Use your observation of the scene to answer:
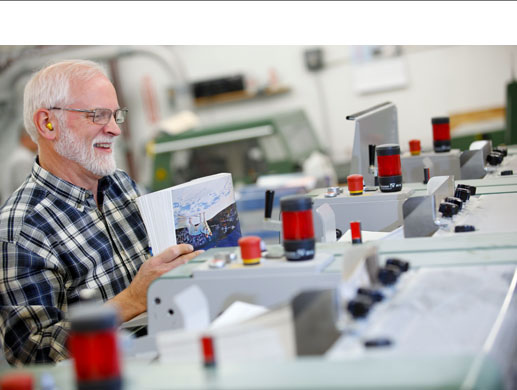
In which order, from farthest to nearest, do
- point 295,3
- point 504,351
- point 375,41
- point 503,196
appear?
point 375,41, point 295,3, point 503,196, point 504,351

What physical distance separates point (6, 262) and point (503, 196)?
1385 millimetres

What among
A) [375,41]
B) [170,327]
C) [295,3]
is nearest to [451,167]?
[170,327]

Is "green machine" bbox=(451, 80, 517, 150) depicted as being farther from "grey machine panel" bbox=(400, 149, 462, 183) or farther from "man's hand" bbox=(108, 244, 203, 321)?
"man's hand" bbox=(108, 244, 203, 321)

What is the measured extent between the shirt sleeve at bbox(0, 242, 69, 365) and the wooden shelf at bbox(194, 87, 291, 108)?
13.0 feet

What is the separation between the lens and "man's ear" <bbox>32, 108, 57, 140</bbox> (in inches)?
81.0

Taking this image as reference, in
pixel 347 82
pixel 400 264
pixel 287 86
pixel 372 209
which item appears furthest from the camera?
pixel 287 86

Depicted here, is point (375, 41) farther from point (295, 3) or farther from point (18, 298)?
point (18, 298)

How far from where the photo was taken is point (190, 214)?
175cm

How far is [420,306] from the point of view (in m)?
1.09

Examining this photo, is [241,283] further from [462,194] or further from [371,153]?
[371,153]

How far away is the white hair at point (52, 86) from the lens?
2.06 m

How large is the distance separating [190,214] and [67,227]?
386 millimetres

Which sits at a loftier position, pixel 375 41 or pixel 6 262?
pixel 375 41

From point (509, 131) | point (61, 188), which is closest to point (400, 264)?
point (61, 188)
